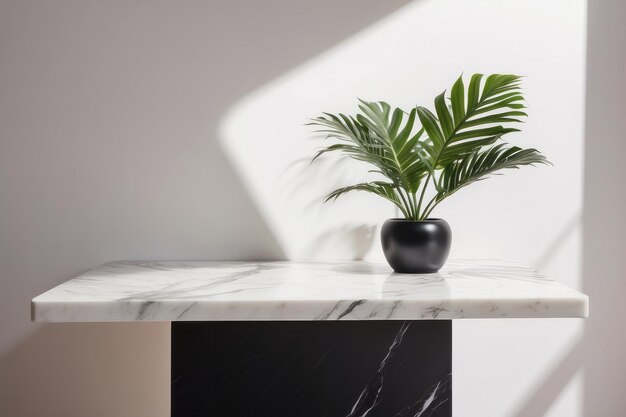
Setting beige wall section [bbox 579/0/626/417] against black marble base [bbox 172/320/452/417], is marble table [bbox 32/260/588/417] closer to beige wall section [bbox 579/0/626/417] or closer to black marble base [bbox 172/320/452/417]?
black marble base [bbox 172/320/452/417]

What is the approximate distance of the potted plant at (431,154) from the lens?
1.68m

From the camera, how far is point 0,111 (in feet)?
6.38

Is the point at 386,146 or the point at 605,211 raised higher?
the point at 386,146

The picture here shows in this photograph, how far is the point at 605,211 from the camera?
6.75ft

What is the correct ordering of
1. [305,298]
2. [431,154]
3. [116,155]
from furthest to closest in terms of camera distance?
[116,155]
[431,154]
[305,298]

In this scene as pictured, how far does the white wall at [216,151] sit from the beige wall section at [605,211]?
0.06 feet

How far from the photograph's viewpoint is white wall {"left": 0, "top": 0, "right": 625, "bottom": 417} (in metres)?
1.96

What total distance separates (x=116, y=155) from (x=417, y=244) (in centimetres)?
100

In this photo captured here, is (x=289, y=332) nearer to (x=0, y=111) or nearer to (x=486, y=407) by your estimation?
(x=486, y=407)

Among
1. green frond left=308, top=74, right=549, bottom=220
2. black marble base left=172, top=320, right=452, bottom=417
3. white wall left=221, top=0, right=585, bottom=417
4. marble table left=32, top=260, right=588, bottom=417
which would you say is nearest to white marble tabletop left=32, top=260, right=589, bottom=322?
marble table left=32, top=260, right=588, bottom=417

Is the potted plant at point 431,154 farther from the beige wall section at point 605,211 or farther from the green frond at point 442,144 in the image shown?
the beige wall section at point 605,211

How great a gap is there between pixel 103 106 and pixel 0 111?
321 millimetres

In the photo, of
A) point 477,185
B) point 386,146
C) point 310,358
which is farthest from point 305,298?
point 477,185

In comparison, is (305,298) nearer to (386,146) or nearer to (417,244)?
(417,244)
